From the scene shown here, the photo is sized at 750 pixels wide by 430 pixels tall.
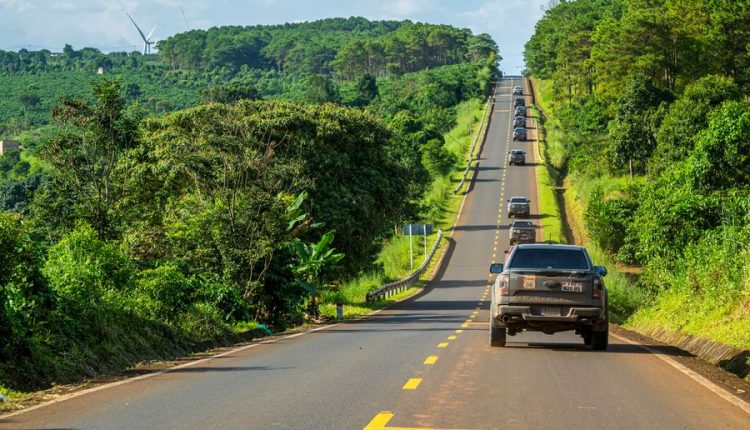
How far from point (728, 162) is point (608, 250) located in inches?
986

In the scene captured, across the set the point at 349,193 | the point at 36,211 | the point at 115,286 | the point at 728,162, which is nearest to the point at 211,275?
the point at 115,286

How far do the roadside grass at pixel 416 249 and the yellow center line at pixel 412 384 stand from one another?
2012 cm

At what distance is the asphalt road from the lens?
9.99m

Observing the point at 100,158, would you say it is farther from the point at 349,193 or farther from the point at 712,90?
the point at 712,90

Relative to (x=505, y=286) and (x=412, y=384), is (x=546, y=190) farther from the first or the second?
(x=412, y=384)

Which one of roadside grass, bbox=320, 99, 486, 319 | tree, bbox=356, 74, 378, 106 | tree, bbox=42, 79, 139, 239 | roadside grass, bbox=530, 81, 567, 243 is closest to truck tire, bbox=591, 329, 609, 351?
roadside grass, bbox=320, 99, 486, 319

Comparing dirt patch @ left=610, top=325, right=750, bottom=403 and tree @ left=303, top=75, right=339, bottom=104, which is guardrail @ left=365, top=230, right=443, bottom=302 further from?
tree @ left=303, top=75, right=339, bottom=104

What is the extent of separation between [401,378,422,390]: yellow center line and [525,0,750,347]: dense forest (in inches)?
272

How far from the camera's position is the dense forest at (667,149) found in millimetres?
25016

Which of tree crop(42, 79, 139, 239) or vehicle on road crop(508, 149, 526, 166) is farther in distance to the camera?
vehicle on road crop(508, 149, 526, 166)

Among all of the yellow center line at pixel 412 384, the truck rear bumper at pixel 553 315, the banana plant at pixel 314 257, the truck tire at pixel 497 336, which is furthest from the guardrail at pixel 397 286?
the yellow center line at pixel 412 384

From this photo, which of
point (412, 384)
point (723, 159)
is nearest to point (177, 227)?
point (412, 384)

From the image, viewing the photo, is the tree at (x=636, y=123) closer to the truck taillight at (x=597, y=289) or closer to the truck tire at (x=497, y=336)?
the truck tire at (x=497, y=336)

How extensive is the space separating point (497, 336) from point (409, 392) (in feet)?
22.4
